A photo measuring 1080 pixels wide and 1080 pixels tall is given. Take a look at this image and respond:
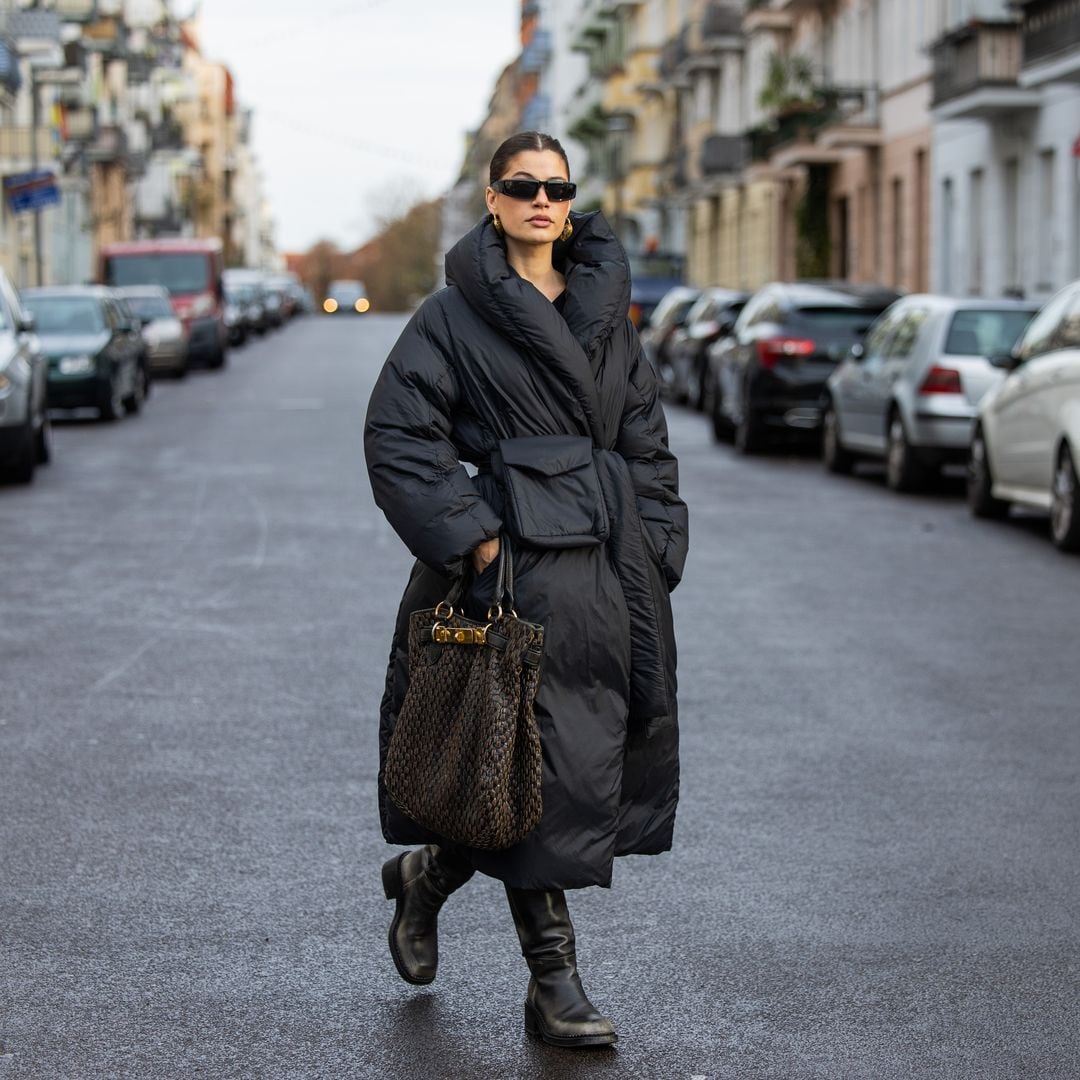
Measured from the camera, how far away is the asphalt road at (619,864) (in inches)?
188

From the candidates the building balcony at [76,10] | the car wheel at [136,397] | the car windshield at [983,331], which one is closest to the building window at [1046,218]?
the car wheel at [136,397]

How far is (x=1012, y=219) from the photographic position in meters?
35.4

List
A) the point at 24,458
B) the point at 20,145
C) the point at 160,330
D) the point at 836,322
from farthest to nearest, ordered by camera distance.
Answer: the point at 20,145 < the point at 160,330 < the point at 836,322 < the point at 24,458

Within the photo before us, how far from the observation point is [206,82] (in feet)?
502

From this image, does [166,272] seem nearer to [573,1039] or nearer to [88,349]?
[88,349]

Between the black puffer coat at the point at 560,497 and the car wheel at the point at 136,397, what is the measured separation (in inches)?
948

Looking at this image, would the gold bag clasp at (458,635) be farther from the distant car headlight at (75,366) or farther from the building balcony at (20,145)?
the building balcony at (20,145)

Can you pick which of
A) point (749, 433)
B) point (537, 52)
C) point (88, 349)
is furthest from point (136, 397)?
point (537, 52)

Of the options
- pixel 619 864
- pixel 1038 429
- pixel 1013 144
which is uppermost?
pixel 1013 144

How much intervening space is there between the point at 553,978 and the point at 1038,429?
10.4m

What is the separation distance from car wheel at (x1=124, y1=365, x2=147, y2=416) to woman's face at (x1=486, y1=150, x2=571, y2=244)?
24061mm

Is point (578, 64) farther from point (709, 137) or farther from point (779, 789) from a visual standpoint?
point (779, 789)

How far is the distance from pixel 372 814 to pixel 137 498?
35.3ft

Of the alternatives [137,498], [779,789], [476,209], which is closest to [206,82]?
[476,209]
